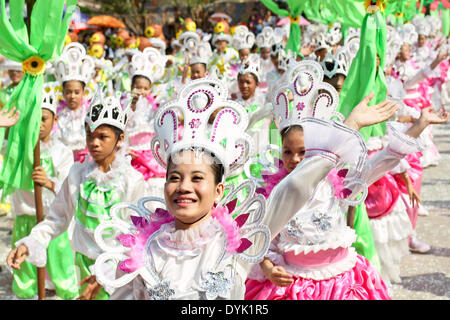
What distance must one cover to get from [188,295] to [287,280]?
532 millimetres

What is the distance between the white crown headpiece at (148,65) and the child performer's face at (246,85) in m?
1.02

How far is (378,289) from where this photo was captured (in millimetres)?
2939

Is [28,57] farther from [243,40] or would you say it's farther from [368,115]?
[243,40]

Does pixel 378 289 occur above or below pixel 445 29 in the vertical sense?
below

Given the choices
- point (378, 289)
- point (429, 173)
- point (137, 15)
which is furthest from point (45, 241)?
point (137, 15)

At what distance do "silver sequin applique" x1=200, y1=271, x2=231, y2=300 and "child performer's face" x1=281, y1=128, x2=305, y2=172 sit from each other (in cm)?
84

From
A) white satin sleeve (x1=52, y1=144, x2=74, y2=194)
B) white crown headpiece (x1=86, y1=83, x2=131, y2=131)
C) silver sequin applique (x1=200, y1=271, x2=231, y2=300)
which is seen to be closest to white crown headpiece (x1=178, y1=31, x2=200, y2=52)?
white satin sleeve (x1=52, y1=144, x2=74, y2=194)

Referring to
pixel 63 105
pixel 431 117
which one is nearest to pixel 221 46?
pixel 63 105

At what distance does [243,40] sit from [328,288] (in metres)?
8.02

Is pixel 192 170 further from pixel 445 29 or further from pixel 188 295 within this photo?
pixel 445 29

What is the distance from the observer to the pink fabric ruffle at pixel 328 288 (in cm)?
277

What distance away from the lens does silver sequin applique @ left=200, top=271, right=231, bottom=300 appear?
83.0 inches

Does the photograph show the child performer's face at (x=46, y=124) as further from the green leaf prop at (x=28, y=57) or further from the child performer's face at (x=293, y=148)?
the child performer's face at (x=293, y=148)

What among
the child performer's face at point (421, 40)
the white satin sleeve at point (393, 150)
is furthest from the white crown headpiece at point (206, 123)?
the child performer's face at point (421, 40)
